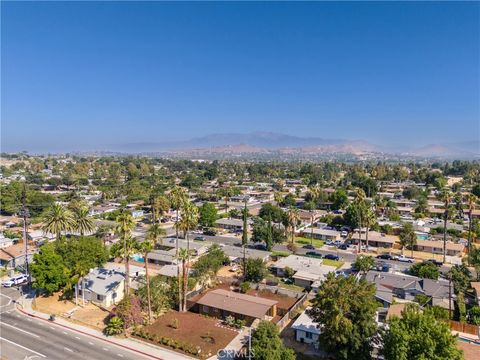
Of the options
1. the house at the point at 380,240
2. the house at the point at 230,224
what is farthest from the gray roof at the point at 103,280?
the house at the point at 380,240

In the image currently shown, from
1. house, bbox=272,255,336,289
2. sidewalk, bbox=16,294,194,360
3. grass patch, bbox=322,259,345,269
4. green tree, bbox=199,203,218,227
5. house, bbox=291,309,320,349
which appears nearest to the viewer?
sidewalk, bbox=16,294,194,360

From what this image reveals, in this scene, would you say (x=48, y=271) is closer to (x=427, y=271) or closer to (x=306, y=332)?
(x=306, y=332)

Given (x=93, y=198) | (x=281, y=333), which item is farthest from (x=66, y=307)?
(x=93, y=198)

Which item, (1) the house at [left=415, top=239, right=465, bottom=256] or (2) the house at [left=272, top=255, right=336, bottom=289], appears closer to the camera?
Result: (2) the house at [left=272, top=255, right=336, bottom=289]

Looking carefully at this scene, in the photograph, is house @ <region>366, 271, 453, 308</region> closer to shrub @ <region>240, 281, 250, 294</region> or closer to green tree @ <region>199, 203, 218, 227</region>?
shrub @ <region>240, 281, 250, 294</region>

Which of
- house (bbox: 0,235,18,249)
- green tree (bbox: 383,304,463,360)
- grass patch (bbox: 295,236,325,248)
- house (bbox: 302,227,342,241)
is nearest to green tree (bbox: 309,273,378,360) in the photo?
green tree (bbox: 383,304,463,360)

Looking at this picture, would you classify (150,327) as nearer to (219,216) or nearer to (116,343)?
(116,343)

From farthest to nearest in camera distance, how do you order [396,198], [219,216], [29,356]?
[396,198], [219,216], [29,356]
